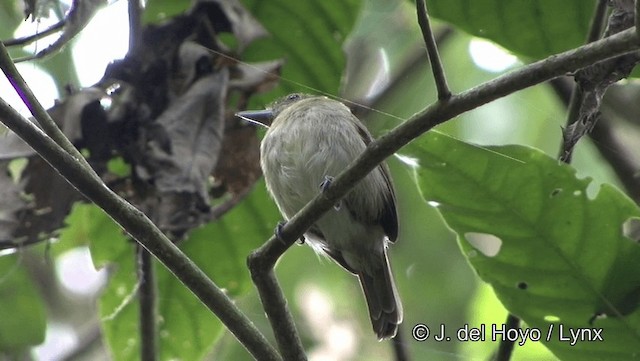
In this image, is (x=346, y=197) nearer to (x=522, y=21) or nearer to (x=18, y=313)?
(x=522, y=21)

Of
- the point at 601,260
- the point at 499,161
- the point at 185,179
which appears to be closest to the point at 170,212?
the point at 185,179

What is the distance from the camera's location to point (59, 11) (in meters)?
2.54

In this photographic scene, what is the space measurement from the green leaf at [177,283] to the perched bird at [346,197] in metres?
0.22

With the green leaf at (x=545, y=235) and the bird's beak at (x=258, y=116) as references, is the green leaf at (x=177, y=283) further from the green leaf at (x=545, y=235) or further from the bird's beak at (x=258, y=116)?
the green leaf at (x=545, y=235)

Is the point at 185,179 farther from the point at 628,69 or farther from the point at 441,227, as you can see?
the point at 441,227

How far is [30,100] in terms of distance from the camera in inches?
87.4

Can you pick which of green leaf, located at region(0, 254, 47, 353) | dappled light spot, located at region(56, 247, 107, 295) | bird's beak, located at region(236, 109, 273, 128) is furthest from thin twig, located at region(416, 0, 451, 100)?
dappled light spot, located at region(56, 247, 107, 295)

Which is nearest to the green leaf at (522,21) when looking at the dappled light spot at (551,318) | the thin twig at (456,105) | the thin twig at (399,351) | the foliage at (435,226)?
the foliage at (435,226)

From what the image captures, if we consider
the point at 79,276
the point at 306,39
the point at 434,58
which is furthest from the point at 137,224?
the point at 79,276

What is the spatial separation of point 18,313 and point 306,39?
4.60 ft

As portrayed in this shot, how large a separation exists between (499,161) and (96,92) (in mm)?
1161

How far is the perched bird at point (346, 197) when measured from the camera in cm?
330

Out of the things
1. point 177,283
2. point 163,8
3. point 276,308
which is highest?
point 163,8

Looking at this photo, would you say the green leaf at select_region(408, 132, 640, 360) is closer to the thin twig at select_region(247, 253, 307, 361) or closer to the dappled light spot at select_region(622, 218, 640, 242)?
the thin twig at select_region(247, 253, 307, 361)
